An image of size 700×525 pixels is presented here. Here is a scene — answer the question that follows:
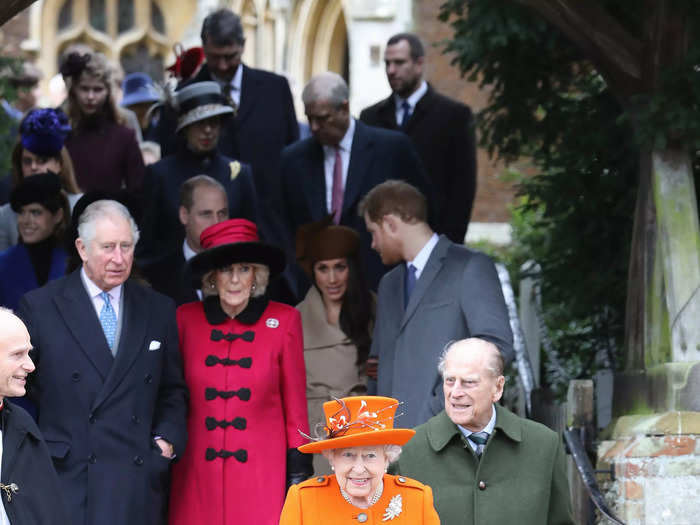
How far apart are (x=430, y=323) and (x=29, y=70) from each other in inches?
281

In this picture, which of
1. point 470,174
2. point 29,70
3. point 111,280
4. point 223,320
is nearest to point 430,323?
point 223,320

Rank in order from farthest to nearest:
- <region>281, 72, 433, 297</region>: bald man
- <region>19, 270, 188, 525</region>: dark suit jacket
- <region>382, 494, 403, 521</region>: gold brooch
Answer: <region>281, 72, 433, 297</region>: bald man < <region>19, 270, 188, 525</region>: dark suit jacket < <region>382, 494, 403, 521</region>: gold brooch

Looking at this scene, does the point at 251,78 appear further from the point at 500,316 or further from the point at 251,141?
the point at 500,316

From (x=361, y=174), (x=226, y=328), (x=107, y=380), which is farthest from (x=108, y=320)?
(x=361, y=174)

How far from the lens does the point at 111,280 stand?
22.5 feet

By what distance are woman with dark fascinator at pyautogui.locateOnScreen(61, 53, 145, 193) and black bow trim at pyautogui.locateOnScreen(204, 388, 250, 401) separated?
9.88ft

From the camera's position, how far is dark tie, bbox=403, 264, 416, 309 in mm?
7470

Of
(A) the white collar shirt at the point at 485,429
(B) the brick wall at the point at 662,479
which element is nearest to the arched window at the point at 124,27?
(B) the brick wall at the point at 662,479

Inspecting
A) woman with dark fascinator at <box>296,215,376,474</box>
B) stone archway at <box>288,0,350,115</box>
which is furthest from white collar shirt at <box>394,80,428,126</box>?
stone archway at <box>288,0,350,115</box>

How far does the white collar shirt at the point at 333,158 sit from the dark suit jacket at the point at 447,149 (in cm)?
110

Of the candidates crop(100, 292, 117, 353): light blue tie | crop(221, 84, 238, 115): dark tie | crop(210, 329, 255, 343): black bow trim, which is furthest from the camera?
crop(221, 84, 238, 115): dark tie

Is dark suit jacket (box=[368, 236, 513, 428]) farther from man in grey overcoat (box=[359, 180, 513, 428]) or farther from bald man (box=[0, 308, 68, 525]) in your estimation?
bald man (box=[0, 308, 68, 525])

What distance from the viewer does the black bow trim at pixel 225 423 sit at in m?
7.00

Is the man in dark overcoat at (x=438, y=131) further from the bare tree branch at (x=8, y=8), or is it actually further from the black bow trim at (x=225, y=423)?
the black bow trim at (x=225, y=423)
